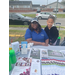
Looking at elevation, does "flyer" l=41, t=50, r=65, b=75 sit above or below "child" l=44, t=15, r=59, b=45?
below

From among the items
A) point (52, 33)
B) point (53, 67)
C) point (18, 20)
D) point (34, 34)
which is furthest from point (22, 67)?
point (18, 20)

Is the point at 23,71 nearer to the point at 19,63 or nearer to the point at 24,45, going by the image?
the point at 19,63

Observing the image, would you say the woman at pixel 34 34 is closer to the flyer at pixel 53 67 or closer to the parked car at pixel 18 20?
the flyer at pixel 53 67

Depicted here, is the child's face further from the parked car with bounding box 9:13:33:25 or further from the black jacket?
the parked car with bounding box 9:13:33:25

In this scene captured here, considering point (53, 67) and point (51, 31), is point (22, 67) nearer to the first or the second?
point (53, 67)

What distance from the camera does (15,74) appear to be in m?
0.73

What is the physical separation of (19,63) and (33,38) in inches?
33.6

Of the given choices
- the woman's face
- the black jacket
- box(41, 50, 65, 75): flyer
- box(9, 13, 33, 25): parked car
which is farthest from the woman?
box(9, 13, 33, 25): parked car

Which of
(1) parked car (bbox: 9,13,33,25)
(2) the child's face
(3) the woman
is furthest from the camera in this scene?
(1) parked car (bbox: 9,13,33,25)

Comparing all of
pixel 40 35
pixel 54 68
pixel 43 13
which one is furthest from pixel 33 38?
pixel 43 13

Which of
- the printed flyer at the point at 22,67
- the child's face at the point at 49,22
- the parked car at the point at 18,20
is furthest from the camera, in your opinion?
the parked car at the point at 18,20

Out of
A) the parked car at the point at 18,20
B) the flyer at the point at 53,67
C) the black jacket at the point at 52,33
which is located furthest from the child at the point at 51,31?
the parked car at the point at 18,20

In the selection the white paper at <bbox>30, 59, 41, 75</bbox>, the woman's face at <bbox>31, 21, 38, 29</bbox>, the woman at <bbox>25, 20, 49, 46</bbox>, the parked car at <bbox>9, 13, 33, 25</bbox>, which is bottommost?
the white paper at <bbox>30, 59, 41, 75</bbox>

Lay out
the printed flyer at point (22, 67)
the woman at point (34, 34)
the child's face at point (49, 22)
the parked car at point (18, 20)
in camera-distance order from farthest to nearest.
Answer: the parked car at point (18, 20) → the child's face at point (49, 22) → the woman at point (34, 34) → the printed flyer at point (22, 67)
